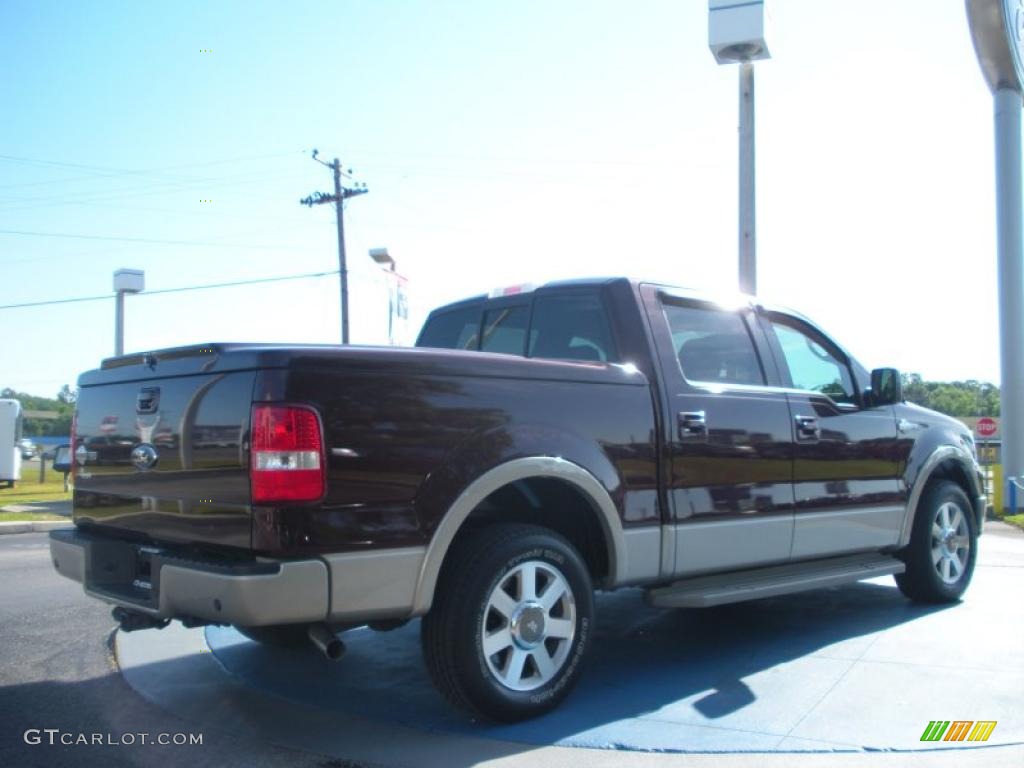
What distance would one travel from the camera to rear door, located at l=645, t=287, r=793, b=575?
4695 millimetres

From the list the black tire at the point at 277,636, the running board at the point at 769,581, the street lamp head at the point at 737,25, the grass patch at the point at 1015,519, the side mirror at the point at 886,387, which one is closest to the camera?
the black tire at the point at 277,636

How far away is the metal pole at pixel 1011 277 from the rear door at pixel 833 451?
11.4m

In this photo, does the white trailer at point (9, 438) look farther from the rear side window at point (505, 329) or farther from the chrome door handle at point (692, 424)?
the chrome door handle at point (692, 424)

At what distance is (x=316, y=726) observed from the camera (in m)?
4.03

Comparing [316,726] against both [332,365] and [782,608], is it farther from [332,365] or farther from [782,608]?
[782,608]

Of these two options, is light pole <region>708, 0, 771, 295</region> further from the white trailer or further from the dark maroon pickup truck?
the white trailer

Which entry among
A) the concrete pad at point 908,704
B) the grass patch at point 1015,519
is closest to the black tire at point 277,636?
the concrete pad at point 908,704

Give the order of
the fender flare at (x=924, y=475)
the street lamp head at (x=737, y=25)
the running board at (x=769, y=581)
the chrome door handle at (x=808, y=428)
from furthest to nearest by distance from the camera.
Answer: the street lamp head at (x=737, y=25), the fender flare at (x=924, y=475), the chrome door handle at (x=808, y=428), the running board at (x=769, y=581)

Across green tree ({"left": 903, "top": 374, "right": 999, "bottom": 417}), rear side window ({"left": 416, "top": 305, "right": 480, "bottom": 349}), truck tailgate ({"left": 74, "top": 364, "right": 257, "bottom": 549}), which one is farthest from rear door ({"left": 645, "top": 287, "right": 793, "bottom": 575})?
green tree ({"left": 903, "top": 374, "right": 999, "bottom": 417})

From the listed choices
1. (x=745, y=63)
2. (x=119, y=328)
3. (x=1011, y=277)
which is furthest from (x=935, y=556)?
(x=119, y=328)

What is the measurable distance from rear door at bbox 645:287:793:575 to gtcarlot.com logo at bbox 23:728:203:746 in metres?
2.28

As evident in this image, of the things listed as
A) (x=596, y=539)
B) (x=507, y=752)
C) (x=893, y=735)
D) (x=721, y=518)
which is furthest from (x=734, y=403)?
(x=507, y=752)

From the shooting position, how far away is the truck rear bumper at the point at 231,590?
10.9ft

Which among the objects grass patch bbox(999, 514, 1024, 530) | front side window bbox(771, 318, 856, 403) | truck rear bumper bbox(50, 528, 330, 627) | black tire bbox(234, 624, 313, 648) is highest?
front side window bbox(771, 318, 856, 403)
